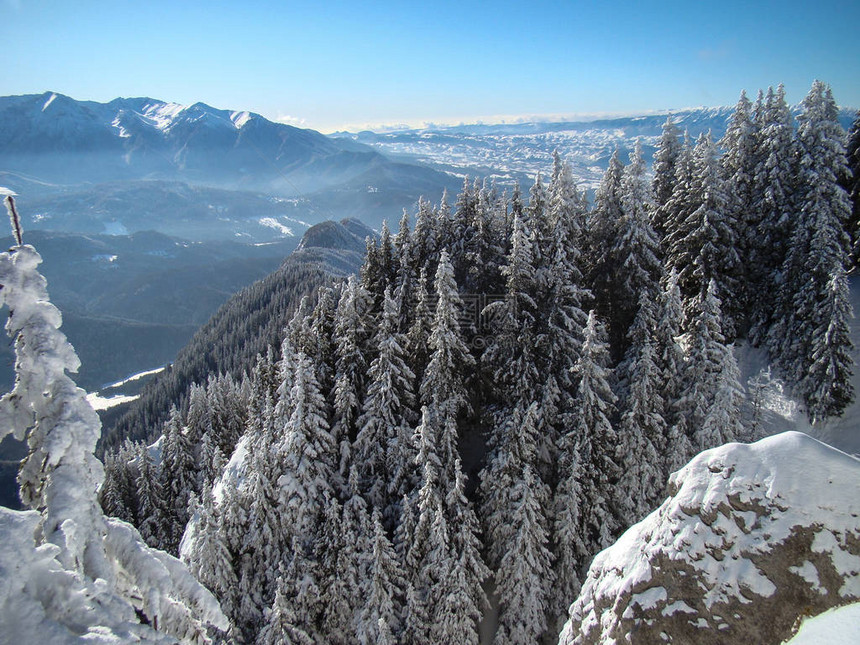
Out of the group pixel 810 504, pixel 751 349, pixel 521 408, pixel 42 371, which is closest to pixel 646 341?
pixel 521 408

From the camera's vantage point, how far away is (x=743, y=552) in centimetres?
982

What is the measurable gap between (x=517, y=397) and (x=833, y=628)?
17.4m

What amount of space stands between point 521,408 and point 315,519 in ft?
39.1

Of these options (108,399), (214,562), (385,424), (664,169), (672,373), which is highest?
(664,169)

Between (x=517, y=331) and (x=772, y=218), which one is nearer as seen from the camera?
(x=517, y=331)

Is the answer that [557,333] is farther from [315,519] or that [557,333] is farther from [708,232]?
[315,519]

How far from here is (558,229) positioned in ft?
86.0

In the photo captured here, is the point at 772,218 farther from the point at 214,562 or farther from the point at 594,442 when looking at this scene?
the point at 214,562

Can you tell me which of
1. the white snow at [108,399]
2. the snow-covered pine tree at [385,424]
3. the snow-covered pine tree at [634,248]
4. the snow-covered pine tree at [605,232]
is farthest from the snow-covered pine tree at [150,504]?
the white snow at [108,399]

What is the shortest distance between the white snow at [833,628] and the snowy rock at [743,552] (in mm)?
471

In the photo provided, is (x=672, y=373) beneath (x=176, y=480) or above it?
above

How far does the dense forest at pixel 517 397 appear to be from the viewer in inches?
865

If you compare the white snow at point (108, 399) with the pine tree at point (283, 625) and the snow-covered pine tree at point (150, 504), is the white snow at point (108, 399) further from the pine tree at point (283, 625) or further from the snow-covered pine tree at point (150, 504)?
the pine tree at point (283, 625)

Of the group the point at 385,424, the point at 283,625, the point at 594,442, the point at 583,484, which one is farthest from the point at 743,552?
the point at 283,625
